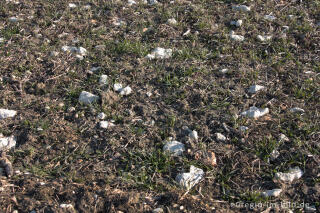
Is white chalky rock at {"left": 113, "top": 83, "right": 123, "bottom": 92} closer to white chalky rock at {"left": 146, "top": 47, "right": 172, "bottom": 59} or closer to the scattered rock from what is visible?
white chalky rock at {"left": 146, "top": 47, "right": 172, "bottom": 59}

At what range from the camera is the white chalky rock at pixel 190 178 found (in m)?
2.76

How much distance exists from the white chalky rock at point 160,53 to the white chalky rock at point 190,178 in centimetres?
156

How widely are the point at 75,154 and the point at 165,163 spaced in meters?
0.76

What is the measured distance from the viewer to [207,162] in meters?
2.92

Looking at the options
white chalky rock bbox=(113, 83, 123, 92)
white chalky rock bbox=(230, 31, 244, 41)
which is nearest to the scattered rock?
white chalky rock bbox=(113, 83, 123, 92)

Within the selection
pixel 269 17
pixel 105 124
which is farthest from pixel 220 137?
pixel 269 17

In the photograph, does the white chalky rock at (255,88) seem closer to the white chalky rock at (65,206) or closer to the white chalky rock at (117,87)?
the white chalky rock at (117,87)

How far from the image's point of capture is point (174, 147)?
3.04 m

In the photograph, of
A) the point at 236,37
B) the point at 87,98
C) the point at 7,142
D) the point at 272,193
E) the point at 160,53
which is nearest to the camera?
the point at 272,193

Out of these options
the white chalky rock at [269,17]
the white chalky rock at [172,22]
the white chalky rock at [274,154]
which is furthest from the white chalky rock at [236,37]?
the white chalky rock at [274,154]

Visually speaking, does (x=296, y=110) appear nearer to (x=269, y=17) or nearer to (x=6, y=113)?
(x=269, y=17)

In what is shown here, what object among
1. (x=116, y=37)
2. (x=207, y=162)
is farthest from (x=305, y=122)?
(x=116, y=37)

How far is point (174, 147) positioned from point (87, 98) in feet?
3.36

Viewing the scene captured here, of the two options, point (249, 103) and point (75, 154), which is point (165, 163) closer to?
point (75, 154)
